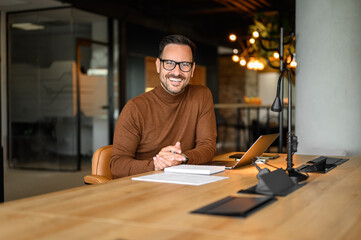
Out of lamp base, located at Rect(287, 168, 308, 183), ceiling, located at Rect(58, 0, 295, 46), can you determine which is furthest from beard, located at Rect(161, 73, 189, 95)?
ceiling, located at Rect(58, 0, 295, 46)

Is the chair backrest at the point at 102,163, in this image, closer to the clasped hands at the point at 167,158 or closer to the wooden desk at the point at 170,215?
the clasped hands at the point at 167,158

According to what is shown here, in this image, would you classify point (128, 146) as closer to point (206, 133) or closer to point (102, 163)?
point (102, 163)

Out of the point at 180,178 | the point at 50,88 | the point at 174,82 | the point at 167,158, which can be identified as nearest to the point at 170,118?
the point at 174,82

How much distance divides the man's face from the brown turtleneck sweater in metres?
0.06

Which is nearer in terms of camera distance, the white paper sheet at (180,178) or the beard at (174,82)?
the white paper sheet at (180,178)

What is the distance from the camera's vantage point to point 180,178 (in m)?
1.71

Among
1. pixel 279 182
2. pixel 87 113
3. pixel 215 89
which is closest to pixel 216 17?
pixel 215 89

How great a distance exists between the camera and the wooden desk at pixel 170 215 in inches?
37.9

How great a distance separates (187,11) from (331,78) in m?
6.10

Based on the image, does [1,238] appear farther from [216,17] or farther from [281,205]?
[216,17]

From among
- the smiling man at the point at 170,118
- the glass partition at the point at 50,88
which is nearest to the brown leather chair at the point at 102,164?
the smiling man at the point at 170,118

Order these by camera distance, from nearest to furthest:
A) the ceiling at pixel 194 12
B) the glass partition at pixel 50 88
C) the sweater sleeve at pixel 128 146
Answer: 1. the sweater sleeve at pixel 128 146
2. the glass partition at pixel 50 88
3. the ceiling at pixel 194 12

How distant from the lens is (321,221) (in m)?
1.06

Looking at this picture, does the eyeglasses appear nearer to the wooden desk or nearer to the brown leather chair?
the brown leather chair
